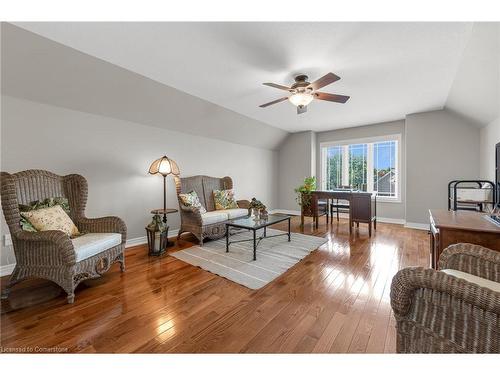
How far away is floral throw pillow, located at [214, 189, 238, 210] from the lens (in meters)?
4.28

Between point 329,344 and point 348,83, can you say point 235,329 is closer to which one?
point 329,344

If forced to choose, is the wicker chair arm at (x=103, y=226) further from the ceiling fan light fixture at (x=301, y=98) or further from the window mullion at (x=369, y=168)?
the window mullion at (x=369, y=168)

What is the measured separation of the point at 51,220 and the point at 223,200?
2615 mm

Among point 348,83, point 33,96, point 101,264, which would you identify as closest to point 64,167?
point 33,96

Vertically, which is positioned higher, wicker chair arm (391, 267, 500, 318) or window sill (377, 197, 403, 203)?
window sill (377, 197, 403, 203)

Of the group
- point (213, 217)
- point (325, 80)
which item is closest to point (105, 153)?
point (213, 217)

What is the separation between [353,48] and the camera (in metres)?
2.25

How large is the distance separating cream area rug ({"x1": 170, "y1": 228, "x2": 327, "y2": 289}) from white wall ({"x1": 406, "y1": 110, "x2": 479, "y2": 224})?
100.0 inches

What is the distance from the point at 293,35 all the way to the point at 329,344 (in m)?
2.54

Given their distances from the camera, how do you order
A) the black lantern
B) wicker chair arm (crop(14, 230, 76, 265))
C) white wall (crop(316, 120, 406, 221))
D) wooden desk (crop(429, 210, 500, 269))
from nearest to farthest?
wooden desk (crop(429, 210, 500, 269))
wicker chair arm (crop(14, 230, 76, 265))
the black lantern
white wall (crop(316, 120, 406, 221))

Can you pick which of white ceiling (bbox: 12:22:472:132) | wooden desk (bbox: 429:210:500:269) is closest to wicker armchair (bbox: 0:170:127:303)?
white ceiling (bbox: 12:22:472:132)

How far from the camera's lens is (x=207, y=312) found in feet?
5.65

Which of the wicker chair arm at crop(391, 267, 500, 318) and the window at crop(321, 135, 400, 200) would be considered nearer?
the wicker chair arm at crop(391, 267, 500, 318)

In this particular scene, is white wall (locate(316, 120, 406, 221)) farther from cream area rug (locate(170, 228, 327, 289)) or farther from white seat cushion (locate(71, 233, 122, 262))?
white seat cushion (locate(71, 233, 122, 262))
